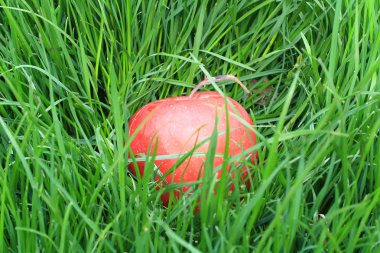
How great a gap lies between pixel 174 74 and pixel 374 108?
53cm

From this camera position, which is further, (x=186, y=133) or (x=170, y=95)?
(x=170, y=95)

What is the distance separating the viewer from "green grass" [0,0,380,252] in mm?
1016

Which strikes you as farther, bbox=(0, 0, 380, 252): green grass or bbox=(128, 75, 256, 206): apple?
bbox=(128, 75, 256, 206): apple

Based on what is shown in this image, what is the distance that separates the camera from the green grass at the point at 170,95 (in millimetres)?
1016

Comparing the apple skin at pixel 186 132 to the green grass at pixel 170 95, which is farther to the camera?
the apple skin at pixel 186 132

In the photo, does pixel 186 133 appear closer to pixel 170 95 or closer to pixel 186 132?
pixel 186 132

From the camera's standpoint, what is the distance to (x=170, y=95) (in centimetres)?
155

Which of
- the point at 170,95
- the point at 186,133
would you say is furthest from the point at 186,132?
the point at 170,95

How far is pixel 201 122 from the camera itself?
50.6 inches

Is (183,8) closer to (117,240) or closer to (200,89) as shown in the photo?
(200,89)

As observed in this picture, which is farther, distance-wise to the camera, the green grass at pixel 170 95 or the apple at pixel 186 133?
the apple at pixel 186 133

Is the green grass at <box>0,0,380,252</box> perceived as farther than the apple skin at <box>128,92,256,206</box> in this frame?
No

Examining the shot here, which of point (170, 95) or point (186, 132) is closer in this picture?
point (186, 132)

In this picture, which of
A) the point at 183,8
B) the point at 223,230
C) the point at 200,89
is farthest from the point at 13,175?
the point at 183,8
